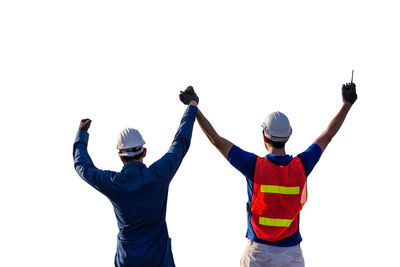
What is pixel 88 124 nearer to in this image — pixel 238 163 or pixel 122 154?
pixel 122 154

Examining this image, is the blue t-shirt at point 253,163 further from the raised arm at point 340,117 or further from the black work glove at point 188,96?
the black work glove at point 188,96

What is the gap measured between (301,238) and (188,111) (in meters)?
2.15

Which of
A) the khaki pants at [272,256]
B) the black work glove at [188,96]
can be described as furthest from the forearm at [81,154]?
the khaki pants at [272,256]

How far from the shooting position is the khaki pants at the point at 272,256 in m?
6.62

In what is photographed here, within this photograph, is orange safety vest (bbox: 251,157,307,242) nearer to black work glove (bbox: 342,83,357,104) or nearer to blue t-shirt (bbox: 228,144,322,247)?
blue t-shirt (bbox: 228,144,322,247)

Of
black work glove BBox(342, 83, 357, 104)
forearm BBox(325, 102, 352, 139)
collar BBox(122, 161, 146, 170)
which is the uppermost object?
black work glove BBox(342, 83, 357, 104)

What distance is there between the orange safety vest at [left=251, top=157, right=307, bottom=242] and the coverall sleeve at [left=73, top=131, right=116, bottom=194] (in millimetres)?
1769

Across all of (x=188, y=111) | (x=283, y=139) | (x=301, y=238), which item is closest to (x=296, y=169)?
(x=283, y=139)

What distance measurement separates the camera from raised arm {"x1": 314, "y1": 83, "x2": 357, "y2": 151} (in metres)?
7.09

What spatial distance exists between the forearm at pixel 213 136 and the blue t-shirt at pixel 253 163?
0.25ft

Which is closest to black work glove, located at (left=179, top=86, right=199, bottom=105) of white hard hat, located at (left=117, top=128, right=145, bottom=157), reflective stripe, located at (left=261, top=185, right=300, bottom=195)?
white hard hat, located at (left=117, top=128, right=145, bottom=157)

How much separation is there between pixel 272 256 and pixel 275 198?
724 millimetres

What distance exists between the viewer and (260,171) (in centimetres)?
654

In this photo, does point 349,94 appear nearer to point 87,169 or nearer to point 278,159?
point 278,159
